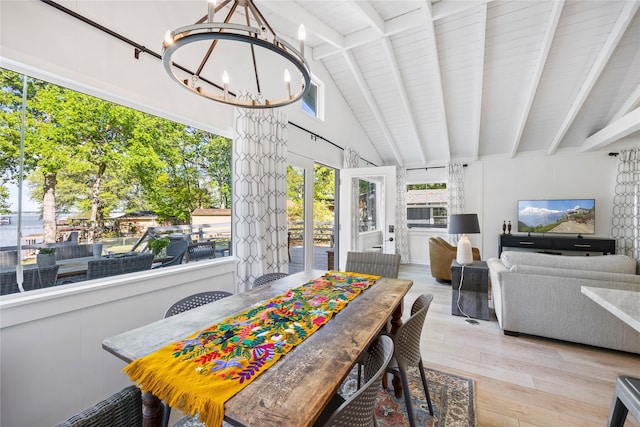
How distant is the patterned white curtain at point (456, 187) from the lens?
612 cm

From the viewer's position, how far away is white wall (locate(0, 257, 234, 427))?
1449 millimetres

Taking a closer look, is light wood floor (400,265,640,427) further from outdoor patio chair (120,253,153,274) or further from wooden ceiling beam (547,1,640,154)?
wooden ceiling beam (547,1,640,154)

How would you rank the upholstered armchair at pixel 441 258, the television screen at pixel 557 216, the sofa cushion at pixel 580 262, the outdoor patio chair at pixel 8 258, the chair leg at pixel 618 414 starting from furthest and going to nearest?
1. the television screen at pixel 557 216
2. the upholstered armchair at pixel 441 258
3. the sofa cushion at pixel 580 262
4. the outdoor patio chair at pixel 8 258
5. the chair leg at pixel 618 414

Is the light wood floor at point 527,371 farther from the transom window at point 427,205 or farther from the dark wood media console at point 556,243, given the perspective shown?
the transom window at point 427,205

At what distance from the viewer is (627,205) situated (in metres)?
4.83

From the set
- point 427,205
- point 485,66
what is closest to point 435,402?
point 485,66

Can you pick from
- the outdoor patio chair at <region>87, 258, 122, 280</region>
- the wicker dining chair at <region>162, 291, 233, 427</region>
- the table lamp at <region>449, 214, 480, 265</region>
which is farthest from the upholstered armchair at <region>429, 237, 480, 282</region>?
the outdoor patio chair at <region>87, 258, 122, 280</region>

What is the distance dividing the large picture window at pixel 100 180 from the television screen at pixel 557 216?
20.1ft

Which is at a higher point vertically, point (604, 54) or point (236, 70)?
point (604, 54)

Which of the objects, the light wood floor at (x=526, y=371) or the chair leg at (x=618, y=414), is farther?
the light wood floor at (x=526, y=371)

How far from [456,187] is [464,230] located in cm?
293

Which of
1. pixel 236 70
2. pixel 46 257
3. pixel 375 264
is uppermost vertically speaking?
pixel 236 70

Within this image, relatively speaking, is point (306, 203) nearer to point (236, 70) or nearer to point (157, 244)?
point (236, 70)

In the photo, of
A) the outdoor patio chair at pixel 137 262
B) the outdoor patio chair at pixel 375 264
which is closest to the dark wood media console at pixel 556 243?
the outdoor patio chair at pixel 375 264
